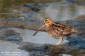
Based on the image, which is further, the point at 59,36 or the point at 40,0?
the point at 40,0

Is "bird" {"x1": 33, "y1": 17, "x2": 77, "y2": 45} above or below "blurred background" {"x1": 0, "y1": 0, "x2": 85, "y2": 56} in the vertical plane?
above

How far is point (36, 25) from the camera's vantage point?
402 inches

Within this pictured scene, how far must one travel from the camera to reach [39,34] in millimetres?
9352

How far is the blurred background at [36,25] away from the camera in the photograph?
8227 millimetres

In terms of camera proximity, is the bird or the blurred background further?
the bird

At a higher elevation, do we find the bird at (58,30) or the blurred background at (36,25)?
the bird at (58,30)

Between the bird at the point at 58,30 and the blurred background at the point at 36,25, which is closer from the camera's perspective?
the blurred background at the point at 36,25

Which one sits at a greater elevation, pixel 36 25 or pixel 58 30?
pixel 58 30

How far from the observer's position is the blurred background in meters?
8.23

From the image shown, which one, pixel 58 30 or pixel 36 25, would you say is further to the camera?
pixel 36 25

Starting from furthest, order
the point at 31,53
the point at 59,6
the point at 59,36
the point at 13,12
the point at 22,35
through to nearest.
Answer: the point at 59,6
the point at 13,12
the point at 22,35
the point at 59,36
the point at 31,53

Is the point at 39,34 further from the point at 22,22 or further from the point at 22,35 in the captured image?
the point at 22,22

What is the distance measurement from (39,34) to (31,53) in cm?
134

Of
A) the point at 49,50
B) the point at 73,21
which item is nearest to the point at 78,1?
the point at 73,21
